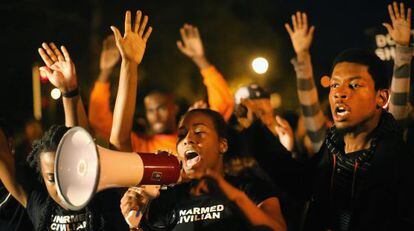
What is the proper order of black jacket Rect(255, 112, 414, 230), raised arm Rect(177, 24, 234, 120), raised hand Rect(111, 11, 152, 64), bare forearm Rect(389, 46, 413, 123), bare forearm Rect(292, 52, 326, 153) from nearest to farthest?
black jacket Rect(255, 112, 414, 230)
raised hand Rect(111, 11, 152, 64)
bare forearm Rect(389, 46, 413, 123)
bare forearm Rect(292, 52, 326, 153)
raised arm Rect(177, 24, 234, 120)

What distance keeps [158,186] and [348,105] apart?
114 cm

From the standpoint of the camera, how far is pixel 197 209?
13.0 ft

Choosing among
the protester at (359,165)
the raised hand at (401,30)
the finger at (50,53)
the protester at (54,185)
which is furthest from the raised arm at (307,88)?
the finger at (50,53)

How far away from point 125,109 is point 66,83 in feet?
2.21

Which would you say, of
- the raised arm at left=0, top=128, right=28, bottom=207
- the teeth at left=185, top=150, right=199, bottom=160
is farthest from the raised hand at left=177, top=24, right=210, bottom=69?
the teeth at left=185, top=150, right=199, bottom=160

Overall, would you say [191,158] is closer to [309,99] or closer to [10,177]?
Result: [10,177]

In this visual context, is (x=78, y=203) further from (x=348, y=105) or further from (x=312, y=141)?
(x=312, y=141)

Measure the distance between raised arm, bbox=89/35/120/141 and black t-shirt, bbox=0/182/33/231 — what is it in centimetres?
159

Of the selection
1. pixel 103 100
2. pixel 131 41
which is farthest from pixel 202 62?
pixel 131 41

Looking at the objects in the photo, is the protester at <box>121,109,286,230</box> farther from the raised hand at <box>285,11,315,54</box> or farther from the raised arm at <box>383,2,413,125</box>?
the raised hand at <box>285,11,315,54</box>

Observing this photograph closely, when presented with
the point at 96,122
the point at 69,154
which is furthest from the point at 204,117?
the point at 96,122

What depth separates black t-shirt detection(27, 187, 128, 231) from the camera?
14.2ft

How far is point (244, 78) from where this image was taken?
22812mm

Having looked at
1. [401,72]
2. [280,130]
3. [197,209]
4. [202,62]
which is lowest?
[197,209]
